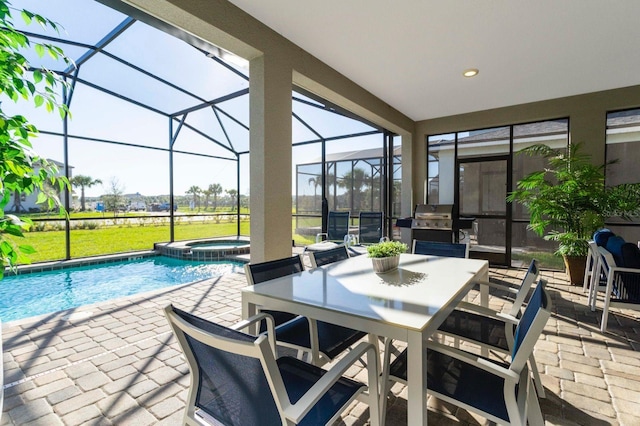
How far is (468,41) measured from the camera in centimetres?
327

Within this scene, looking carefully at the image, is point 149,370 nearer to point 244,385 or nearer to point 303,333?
point 303,333

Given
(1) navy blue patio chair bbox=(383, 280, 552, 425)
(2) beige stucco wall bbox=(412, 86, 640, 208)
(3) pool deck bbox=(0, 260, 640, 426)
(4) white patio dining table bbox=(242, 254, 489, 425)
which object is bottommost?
(3) pool deck bbox=(0, 260, 640, 426)

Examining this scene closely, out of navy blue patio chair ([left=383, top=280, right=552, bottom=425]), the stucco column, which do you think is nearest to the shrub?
navy blue patio chair ([left=383, top=280, right=552, bottom=425])

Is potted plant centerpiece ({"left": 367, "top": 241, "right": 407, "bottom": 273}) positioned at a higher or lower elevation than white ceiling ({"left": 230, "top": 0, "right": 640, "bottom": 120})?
lower

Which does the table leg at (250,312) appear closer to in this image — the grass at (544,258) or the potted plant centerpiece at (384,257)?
the potted plant centerpiece at (384,257)

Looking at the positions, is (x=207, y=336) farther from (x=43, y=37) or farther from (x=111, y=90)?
(x=111, y=90)

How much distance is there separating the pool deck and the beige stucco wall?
9.50ft

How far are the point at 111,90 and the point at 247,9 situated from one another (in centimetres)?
541

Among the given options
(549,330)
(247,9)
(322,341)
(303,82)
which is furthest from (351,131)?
Result: (322,341)

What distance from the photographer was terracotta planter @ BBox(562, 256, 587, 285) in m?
4.51

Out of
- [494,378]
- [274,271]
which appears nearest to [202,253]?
[274,271]

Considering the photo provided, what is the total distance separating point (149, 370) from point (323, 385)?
1883mm

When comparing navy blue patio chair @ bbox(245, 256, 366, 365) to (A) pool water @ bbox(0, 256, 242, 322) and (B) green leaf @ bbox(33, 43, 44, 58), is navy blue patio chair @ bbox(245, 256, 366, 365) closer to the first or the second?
(B) green leaf @ bbox(33, 43, 44, 58)

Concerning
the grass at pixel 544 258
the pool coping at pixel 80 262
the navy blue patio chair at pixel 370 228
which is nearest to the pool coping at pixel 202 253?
the pool coping at pixel 80 262
